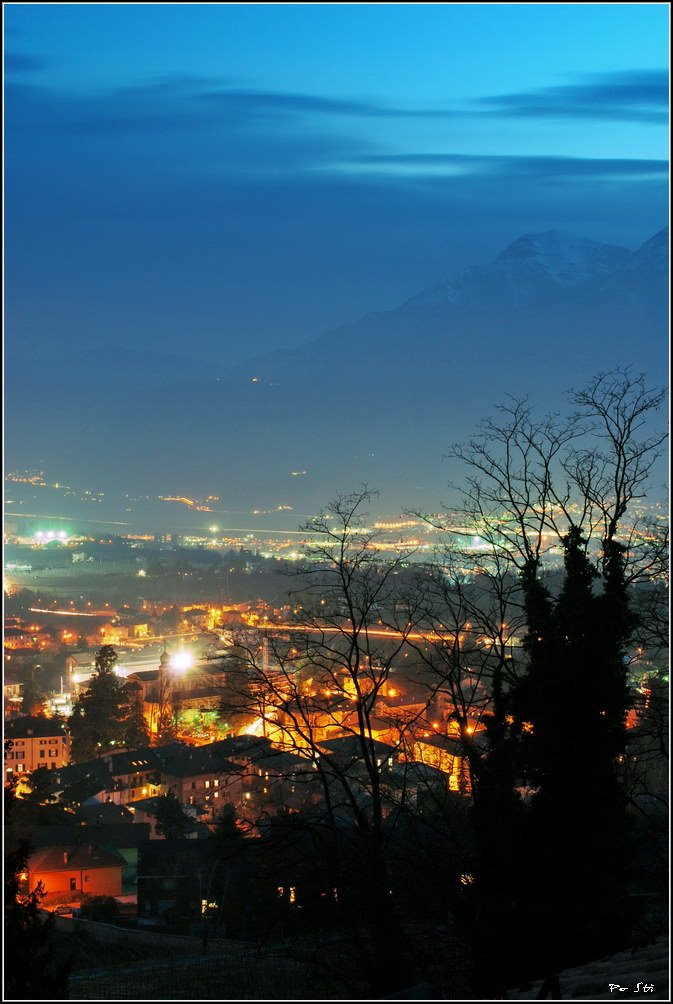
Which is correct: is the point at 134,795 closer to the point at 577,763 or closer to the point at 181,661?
the point at 181,661

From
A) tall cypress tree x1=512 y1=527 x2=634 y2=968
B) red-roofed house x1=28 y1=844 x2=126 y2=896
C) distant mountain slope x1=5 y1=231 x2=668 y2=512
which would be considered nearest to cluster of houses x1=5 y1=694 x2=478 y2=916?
red-roofed house x1=28 y1=844 x2=126 y2=896

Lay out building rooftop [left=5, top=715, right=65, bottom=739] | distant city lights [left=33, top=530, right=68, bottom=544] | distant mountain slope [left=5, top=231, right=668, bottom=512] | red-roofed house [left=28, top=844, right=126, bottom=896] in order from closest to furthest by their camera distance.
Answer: red-roofed house [left=28, top=844, right=126, bottom=896] < building rooftop [left=5, top=715, right=65, bottom=739] < distant mountain slope [left=5, top=231, right=668, bottom=512] < distant city lights [left=33, top=530, right=68, bottom=544]

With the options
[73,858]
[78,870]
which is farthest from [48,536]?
[78,870]

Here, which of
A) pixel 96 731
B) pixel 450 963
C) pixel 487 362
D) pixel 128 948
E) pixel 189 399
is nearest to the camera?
pixel 450 963

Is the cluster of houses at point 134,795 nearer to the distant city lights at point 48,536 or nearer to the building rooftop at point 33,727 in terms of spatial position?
the building rooftop at point 33,727

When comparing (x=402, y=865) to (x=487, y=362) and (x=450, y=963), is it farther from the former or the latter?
(x=487, y=362)

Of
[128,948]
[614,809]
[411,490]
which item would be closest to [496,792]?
[614,809]

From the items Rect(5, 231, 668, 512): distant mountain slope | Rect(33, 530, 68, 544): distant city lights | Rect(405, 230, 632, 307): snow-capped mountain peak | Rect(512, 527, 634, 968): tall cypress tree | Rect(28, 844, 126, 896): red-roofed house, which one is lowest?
Rect(28, 844, 126, 896): red-roofed house

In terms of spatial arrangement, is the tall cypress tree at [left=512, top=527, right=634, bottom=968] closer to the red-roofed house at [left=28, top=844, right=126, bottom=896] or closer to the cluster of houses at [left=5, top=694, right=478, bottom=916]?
the cluster of houses at [left=5, top=694, right=478, bottom=916]
